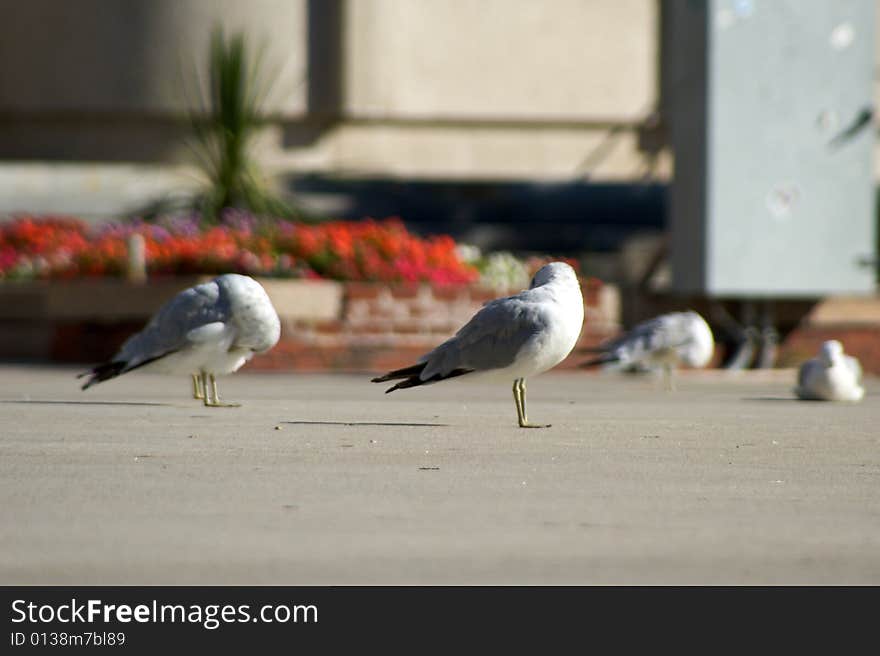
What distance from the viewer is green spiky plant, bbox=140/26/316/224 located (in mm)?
18875

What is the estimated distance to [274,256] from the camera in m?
15.9

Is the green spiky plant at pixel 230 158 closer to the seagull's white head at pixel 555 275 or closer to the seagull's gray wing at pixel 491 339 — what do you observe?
the seagull's white head at pixel 555 275

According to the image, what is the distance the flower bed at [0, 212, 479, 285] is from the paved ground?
17.0 feet

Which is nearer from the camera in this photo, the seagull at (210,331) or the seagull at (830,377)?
the seagull at (210,331)

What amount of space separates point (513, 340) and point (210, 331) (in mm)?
2290

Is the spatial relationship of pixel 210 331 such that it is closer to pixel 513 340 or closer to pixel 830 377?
pixel 513 340

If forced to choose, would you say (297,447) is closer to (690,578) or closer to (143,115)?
(690,578)

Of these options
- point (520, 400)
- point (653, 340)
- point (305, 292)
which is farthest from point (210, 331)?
point (305, 292)

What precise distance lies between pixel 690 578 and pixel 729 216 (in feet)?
35.8

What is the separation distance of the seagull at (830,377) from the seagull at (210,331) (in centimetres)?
379

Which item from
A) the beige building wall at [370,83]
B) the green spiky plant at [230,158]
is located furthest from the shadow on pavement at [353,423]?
the beige building wall at [370,83]

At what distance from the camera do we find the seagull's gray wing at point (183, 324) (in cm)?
988
